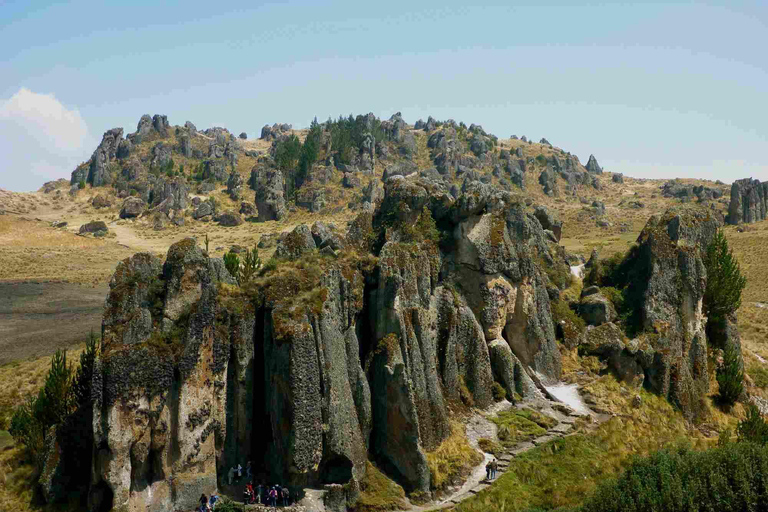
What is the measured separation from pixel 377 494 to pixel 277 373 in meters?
7.02

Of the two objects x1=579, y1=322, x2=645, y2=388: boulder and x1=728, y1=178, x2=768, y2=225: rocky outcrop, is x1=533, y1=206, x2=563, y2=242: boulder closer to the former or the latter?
x1=579, y1=322, x2=645, y2=388: boulder

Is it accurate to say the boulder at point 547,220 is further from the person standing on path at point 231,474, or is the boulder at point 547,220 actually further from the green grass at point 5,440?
the green grass at point 5,440

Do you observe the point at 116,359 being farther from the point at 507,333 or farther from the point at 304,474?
the point at 507,333

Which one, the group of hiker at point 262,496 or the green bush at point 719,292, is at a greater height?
the green bush at point 719,292

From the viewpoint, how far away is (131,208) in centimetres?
13962

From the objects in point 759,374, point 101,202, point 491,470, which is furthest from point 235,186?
point 491,470

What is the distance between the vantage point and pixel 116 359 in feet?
81.5

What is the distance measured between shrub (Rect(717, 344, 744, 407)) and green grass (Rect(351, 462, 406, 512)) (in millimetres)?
28319

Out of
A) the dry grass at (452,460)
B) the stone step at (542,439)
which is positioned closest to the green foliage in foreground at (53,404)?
the dry grass at (452,460)

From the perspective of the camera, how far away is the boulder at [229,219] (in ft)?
432

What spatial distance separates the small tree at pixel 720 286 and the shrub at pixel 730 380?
318 cm

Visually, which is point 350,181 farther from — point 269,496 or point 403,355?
point 269,496

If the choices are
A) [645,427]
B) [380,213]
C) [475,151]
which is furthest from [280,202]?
[645,427]

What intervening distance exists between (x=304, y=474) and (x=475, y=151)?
546 ft
